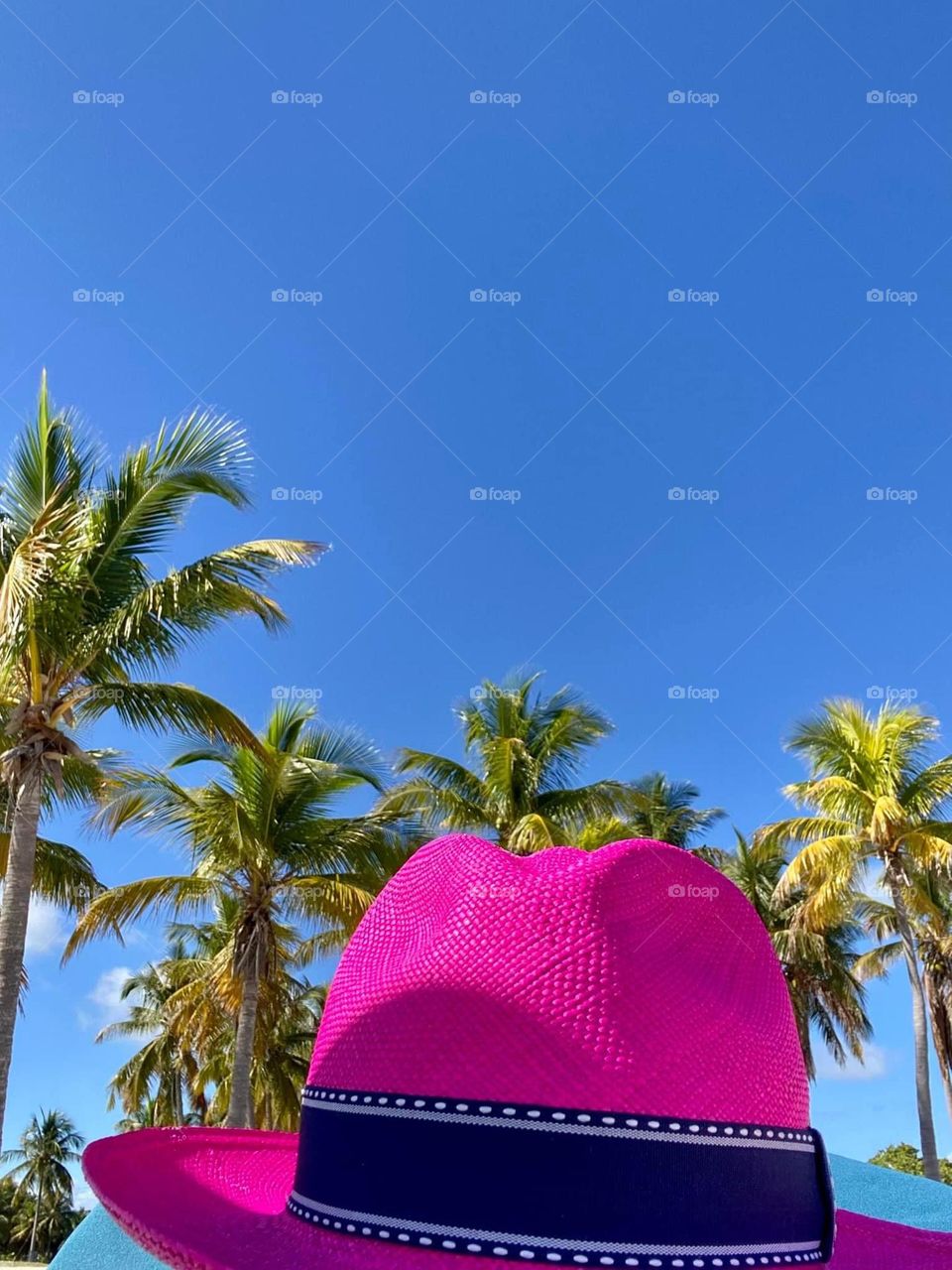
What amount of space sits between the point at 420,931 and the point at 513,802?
19094 mm

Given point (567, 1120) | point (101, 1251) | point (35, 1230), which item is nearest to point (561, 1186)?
point (567, 1120)

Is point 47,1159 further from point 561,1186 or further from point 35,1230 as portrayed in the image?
point 561,1186

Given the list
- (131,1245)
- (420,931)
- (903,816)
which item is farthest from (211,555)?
(903,816)

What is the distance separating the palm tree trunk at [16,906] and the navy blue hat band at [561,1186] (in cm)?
905

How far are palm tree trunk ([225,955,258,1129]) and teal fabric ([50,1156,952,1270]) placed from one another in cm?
1479

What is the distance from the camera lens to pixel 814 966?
31.7 meters

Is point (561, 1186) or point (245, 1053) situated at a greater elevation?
point (245, 1053)

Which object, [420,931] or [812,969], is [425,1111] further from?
[812,969]

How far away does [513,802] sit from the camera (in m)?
21.2

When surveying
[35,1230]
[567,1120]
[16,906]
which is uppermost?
[16,906]

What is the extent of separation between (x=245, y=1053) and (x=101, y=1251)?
15292 mm

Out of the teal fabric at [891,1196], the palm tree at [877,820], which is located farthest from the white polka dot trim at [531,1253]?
the palm tree at [877,820]

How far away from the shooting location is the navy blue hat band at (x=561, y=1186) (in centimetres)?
183

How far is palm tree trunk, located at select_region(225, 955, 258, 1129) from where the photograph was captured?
56.3 ft
